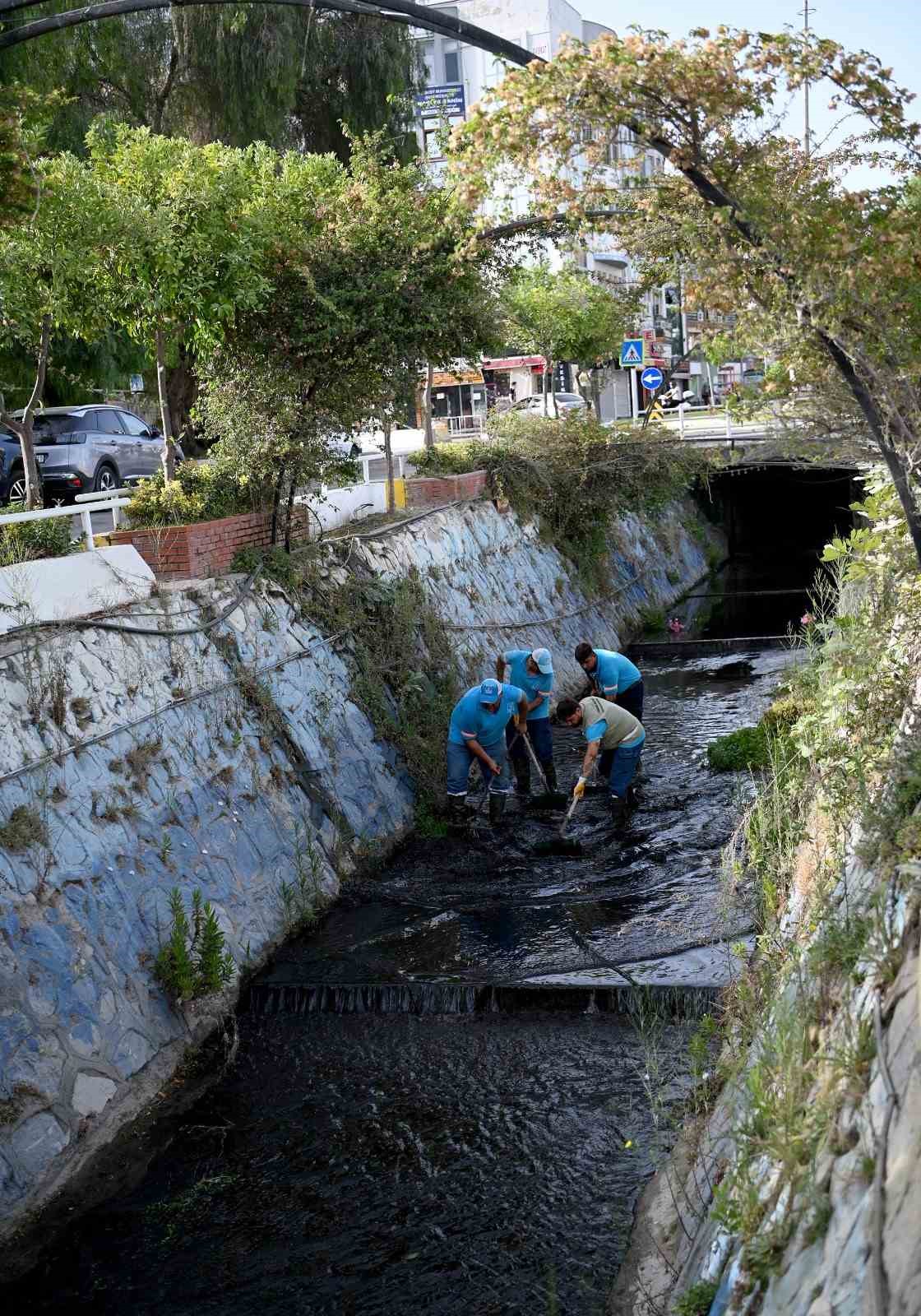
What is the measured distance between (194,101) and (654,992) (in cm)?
2008

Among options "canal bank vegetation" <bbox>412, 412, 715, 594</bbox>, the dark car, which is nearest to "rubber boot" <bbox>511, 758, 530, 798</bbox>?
the dark car

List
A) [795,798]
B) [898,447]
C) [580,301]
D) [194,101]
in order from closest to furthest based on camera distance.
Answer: [898,447], [795,798], [194,101], [580,301]

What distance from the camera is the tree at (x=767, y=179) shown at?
713 centimetres

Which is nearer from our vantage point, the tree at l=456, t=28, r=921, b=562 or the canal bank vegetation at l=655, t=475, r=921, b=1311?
the canal bank vegetation at l=655, t=475, r=921, b=1311

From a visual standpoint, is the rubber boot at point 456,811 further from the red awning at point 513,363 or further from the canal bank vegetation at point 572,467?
the red awning at point 513,363

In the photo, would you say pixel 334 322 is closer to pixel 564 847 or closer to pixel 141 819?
pixel 564 847

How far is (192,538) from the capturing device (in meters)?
12.2

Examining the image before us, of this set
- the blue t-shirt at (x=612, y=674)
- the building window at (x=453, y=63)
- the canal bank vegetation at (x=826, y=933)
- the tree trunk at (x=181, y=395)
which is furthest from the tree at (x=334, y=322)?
the building window at (x=453, y=63)

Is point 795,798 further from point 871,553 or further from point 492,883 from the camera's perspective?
point 492,883

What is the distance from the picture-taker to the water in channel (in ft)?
21.5

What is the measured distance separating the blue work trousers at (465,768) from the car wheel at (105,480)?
7815mm

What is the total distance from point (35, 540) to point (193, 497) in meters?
2.50

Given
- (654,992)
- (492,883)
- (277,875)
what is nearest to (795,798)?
(654,992)

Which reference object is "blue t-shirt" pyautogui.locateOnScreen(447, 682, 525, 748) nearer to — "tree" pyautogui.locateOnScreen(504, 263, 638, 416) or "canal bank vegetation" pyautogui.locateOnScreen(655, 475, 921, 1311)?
"canal bank vegetation" pyautogui.locateOnScreen(655, 475, 921, 1311)
